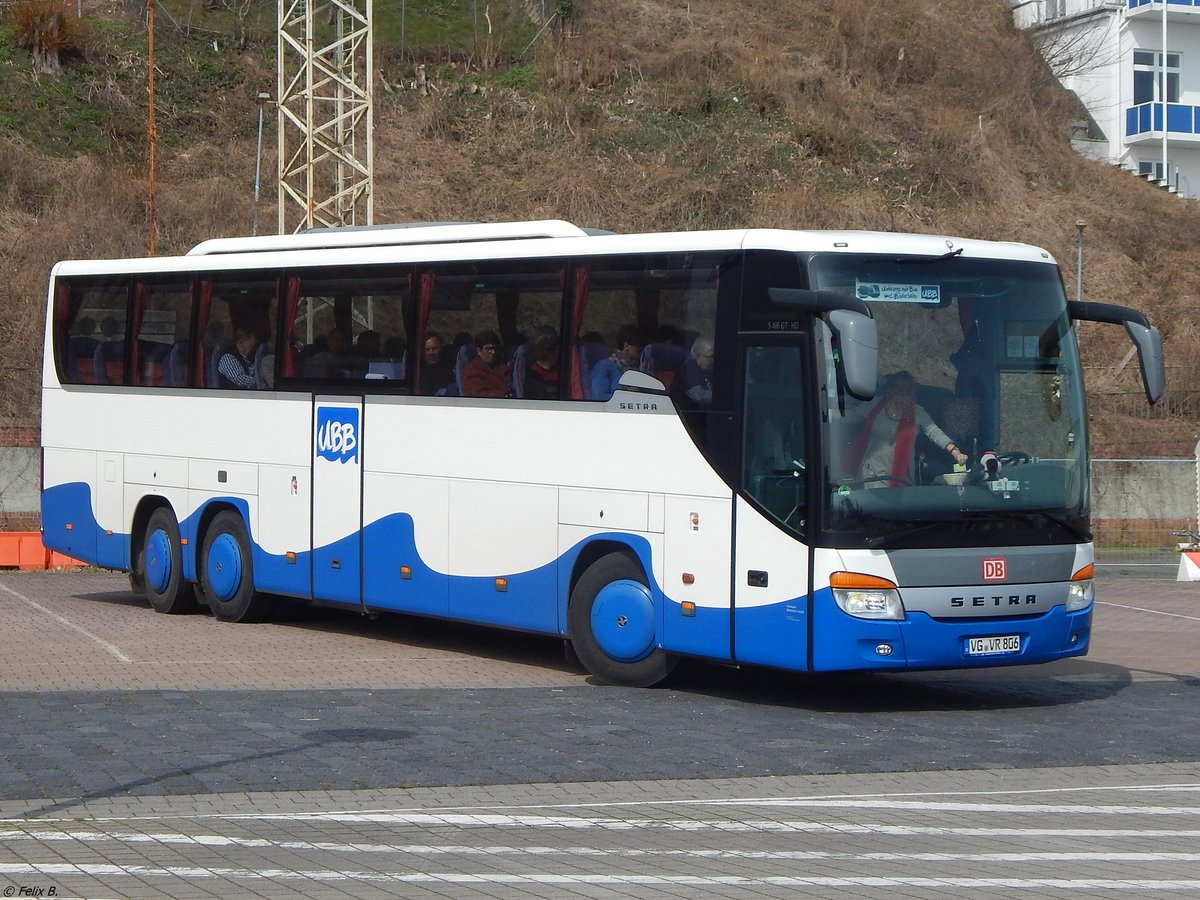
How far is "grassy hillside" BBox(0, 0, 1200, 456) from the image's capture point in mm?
41500

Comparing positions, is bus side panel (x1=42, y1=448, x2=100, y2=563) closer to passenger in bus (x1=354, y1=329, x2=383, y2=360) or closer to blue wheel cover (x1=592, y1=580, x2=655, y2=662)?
passenger in bus (x1=354, y1=329, x2=383, y2=360)

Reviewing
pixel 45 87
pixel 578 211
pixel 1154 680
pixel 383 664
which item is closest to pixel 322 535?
pixel 383 664

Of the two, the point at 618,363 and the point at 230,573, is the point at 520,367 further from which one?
the point at 230,573

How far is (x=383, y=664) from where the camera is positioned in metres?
15.7

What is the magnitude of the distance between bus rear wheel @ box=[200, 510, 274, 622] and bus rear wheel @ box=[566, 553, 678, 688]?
499cm

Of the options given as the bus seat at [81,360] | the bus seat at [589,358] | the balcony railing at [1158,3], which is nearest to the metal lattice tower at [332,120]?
the bus seat at [81,360]

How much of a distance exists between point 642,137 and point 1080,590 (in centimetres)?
3538

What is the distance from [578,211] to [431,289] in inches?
1116

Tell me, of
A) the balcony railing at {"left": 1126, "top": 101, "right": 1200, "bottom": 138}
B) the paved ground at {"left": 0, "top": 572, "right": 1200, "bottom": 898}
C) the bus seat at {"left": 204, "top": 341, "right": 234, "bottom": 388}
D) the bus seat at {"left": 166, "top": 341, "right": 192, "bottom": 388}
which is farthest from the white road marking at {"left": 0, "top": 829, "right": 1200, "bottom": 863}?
the balcony railing at {"left": 1126, "top": 101, "right": 1200, "bottom": 138}

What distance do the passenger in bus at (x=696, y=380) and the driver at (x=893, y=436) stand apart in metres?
1.29

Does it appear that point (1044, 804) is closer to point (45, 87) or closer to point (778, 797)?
point (778, 797)

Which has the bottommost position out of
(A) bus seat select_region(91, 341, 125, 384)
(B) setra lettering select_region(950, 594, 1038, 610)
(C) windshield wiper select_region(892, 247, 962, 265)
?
(B) setra lettering select_region(950, 594, 1038, 610)

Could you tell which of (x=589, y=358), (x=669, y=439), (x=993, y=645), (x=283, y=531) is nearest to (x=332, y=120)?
(x=283, y=531)

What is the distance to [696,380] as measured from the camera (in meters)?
13.4
